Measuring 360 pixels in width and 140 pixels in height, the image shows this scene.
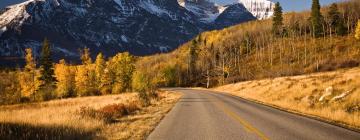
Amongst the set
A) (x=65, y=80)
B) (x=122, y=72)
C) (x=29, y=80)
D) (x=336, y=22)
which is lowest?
(x=65, y=80)

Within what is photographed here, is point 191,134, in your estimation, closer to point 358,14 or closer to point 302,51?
point 302,51

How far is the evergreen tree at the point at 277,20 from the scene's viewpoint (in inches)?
4909

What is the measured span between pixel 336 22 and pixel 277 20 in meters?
19.8

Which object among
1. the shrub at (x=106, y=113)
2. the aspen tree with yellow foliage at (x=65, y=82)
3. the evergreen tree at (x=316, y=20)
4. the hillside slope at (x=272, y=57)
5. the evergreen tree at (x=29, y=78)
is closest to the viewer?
the shrub at (x=106, y=113)

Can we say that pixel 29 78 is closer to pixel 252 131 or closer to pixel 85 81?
pixel 85 81

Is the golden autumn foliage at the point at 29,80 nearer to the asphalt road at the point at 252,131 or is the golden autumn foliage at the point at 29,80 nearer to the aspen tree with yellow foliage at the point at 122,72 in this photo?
the aspen tree with yellow foliage at the point at 122,72

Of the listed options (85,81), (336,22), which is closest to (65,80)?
(85,81)

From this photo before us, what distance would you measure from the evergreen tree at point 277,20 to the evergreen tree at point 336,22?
54.3 feet

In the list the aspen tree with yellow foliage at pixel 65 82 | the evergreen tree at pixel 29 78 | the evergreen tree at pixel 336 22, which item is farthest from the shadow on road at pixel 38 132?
the evergreen tree at pixel 336 22

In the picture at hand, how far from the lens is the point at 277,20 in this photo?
422 feet

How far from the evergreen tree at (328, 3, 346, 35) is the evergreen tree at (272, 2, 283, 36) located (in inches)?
652

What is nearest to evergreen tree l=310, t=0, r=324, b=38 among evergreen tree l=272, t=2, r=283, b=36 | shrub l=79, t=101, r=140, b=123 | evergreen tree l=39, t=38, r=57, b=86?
evergreen tree l=272, t=2, r=283, b=36

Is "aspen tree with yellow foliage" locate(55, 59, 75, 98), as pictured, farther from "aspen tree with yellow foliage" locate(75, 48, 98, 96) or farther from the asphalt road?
the asphalt road

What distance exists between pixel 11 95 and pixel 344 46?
89.2 meters
